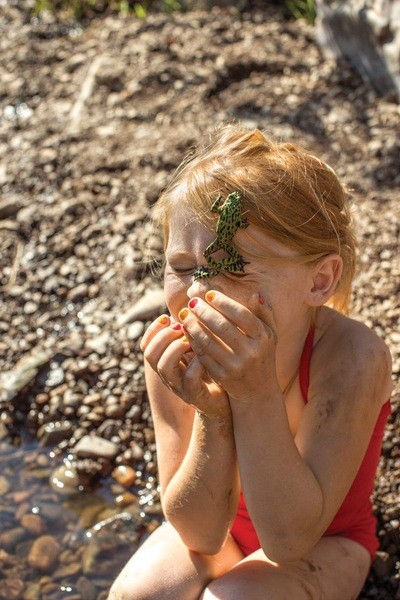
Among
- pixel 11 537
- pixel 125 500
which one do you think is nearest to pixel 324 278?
pixel 125 500

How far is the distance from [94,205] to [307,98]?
4.64 ft

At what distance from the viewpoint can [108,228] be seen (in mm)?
4594

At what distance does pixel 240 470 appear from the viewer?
241cm

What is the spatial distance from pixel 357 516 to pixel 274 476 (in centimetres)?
63

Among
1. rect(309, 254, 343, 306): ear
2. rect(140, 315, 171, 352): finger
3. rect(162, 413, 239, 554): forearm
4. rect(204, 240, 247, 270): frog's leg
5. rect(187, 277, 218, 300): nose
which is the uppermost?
rect(204, 240, 247, 270): frog's leg

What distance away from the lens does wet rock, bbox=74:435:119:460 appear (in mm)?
3639

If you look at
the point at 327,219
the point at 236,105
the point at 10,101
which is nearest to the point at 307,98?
the point at 236,105

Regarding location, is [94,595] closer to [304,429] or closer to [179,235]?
[304,429]

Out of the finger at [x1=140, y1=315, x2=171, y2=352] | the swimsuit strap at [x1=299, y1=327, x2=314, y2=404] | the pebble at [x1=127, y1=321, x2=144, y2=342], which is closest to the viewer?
the finger at [x1=140, y1=315, x2=171, y2=352]

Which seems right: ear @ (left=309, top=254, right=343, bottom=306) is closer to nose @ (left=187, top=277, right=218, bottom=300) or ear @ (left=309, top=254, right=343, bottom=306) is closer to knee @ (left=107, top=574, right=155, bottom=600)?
nose @ (left=187, top=277, right=218, bottom=300)

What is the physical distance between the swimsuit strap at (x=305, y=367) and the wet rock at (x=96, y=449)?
1.21m

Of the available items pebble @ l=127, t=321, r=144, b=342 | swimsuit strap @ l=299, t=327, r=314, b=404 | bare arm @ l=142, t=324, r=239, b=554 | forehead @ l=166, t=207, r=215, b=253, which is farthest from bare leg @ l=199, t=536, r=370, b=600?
pebble @ l=127, t=321, r=144, b=342

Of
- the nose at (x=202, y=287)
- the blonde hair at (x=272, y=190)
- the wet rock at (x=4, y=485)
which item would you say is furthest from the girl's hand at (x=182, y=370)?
the wet rock at (x=4, y=485)

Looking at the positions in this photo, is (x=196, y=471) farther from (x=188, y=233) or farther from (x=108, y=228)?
(x=108, y=228)
